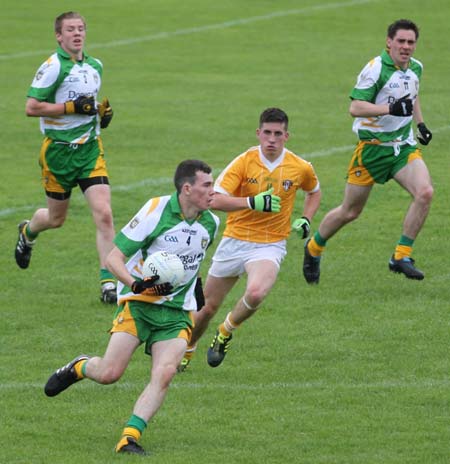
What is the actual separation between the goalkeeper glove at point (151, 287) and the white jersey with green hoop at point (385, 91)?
5.00 metres

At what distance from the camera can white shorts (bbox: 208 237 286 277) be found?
442 inches

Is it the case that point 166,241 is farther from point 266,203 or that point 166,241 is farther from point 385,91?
point 385,91

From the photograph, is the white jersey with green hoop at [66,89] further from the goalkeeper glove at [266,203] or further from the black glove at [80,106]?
the goalkeeper glove at [266,203]

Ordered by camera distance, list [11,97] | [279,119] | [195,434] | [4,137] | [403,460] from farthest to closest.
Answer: [11,97] < [4,137] < [279,119] < [195,434] < [403,460]

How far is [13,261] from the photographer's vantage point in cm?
1484

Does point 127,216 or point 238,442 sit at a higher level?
point 238,442

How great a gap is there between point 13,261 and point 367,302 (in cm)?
404

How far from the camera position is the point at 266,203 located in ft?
34.2

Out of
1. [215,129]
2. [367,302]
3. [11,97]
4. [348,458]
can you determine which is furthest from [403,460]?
[11,97]

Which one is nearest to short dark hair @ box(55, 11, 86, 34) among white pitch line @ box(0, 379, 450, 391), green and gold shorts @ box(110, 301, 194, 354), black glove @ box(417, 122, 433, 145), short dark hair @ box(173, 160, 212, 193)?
black glove @ box(417, 122, 433, 145)

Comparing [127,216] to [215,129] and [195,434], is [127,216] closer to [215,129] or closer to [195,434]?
[215,129]

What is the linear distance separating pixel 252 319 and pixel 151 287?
148 inches

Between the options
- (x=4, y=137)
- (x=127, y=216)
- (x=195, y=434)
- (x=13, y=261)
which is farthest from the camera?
(x=4, y=137)

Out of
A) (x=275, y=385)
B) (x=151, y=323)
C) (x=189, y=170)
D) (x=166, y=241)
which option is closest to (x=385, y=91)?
(x=275, y=385)
